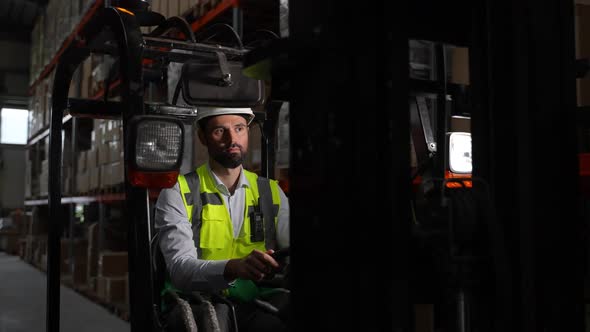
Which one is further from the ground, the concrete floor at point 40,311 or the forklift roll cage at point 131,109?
the forklift roll cage at point 131,109

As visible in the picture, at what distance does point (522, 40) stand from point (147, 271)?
43.6 inches

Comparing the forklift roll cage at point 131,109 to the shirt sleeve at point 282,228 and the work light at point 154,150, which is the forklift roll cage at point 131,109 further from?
the shirt sleeve at point 282,228

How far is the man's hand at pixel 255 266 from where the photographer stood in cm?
161

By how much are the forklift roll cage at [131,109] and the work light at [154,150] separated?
26 millimetres

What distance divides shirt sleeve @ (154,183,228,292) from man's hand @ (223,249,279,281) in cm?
11

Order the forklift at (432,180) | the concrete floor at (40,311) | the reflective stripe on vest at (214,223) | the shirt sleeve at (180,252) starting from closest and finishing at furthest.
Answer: the forklift at (432,180) → the shirt sleeve at (180,252) → the reflective stripe on vest at (214,223) → the concrete floor at (40,311)

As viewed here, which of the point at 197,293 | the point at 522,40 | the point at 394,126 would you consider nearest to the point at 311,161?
the point at 394,126

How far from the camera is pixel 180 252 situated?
1.98m

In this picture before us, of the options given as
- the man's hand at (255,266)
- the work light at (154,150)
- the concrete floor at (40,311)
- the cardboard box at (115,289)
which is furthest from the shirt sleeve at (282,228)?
the cardboard box at (115,289)

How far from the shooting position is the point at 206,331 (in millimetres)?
1774

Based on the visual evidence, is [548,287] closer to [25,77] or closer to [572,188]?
[572,188]

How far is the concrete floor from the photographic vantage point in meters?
5.14

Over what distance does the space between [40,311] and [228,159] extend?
4275 mm

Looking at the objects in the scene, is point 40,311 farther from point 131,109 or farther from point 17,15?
point 17,15
